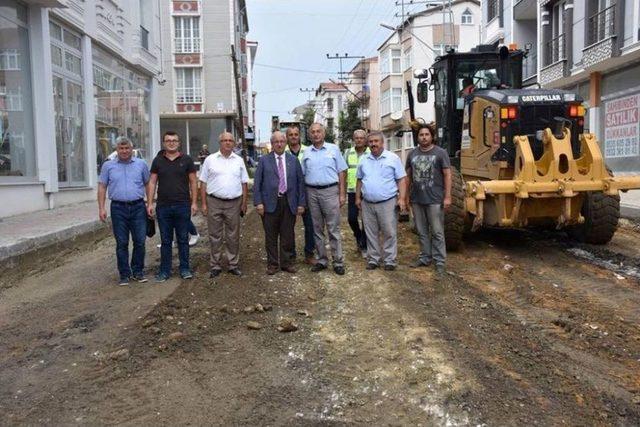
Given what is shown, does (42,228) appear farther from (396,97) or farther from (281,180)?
(396,97)

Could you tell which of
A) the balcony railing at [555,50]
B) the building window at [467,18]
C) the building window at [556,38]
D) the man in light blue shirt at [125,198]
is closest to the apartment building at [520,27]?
the balcony railing at [555,50]

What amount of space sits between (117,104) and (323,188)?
13.7 meters

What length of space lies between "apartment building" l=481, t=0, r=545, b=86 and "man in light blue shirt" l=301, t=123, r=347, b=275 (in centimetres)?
2013

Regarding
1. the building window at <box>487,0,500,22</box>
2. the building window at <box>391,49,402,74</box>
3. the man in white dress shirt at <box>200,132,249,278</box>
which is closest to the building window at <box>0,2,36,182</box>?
the man in white dress shirt at <box>200,132,249,278</box>

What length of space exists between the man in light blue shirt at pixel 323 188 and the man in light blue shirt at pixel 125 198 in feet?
6.35

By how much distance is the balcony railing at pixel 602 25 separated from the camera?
1903 cm

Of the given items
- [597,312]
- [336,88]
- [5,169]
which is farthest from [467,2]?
[336,88]

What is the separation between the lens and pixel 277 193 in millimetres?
7551

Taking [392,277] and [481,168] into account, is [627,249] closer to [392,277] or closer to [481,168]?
[481,168]

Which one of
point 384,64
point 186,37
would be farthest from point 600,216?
point 384,64

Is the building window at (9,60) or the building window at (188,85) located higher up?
the building window at (188,85)

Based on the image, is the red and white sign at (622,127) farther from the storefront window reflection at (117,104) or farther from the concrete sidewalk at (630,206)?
the storefront window reflection at (117,104)

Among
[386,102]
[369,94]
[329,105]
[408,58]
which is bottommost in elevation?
[386,102]

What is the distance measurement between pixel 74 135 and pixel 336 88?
95.0 m
